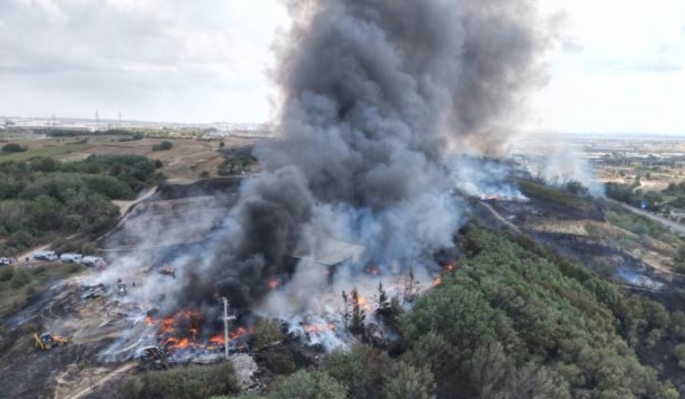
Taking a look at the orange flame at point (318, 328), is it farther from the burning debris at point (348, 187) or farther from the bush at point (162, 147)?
the bush at point (162, 147)

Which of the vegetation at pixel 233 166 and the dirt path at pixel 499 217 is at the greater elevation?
the vegetation at pixel 233 166

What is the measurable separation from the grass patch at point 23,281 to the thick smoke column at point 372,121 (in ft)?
39.9

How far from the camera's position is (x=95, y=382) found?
2130 cm

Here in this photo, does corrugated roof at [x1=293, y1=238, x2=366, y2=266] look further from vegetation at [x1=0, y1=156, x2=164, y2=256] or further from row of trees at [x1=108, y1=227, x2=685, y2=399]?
vegetation at [x1=0, y1=156, x2=164, y2=256]

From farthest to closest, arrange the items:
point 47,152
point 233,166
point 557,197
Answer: point 47,152
point 233,166
point 557,197

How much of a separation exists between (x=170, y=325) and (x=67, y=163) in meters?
54.5

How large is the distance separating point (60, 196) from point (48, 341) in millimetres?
34787

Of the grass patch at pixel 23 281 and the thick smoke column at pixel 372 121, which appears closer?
the grass patch at pixel 23 281

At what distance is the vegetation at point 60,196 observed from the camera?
46.3 meters

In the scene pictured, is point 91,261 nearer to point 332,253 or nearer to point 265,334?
point 332,253

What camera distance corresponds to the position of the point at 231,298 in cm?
2478

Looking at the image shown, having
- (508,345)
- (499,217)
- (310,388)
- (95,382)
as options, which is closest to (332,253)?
(508,345)

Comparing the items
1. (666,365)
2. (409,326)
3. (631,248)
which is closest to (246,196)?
(409,326)

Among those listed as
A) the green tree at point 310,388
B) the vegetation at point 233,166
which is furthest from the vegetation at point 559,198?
the green tree at point 310,388
